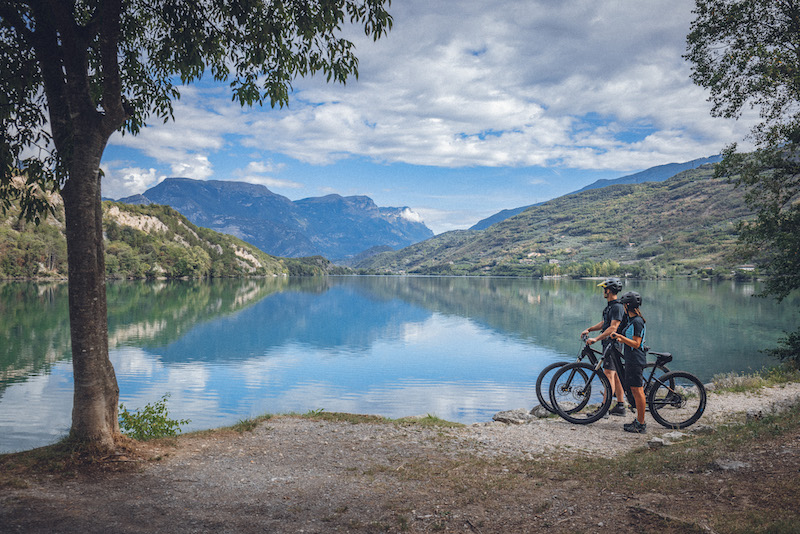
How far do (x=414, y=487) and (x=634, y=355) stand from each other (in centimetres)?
671

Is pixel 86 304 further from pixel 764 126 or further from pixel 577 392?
pixel 764 126

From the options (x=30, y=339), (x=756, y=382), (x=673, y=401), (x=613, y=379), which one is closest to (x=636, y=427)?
(x=613, y=379)

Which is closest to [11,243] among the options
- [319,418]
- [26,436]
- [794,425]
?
[26,436]

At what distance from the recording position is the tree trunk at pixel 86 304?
834cm

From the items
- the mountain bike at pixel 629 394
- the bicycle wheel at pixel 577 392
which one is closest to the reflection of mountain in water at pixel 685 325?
the mountain bike at pixel 629 394

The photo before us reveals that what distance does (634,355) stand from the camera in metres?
11.2

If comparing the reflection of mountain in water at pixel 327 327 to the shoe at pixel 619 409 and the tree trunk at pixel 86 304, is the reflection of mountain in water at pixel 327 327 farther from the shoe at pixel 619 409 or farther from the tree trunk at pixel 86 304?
the shoe at pixel 619 409

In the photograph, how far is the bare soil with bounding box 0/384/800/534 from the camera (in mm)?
5812

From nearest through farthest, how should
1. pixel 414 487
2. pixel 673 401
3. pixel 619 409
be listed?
pixel 414 487 < pixel 673 401 < pixel 619 409

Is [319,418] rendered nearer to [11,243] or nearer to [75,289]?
[75,289]

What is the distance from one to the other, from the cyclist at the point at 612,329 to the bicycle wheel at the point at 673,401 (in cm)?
85

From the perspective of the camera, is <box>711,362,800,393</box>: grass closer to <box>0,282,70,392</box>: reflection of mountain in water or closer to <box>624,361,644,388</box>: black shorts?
<box>624,361,644,388</box>: black shorts

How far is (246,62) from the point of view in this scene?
34.2 feet

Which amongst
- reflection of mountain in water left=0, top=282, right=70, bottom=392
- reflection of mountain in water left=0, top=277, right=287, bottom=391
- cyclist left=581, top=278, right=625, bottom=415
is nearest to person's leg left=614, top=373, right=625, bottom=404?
cyclist left=581, top=278, right=625, bottom=415
